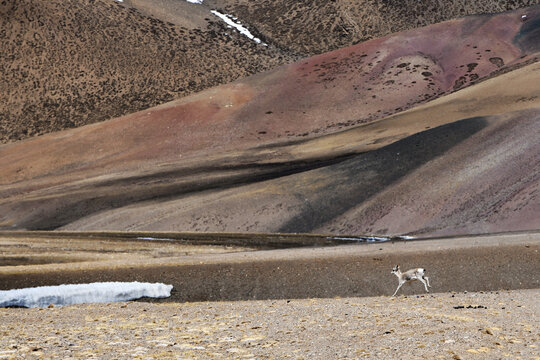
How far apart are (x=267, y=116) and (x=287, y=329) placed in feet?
Result: 211

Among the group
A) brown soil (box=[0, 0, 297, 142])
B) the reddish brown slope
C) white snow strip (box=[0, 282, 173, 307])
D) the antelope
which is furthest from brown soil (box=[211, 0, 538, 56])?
white snow strip (box=[0, 282, 173, 307])

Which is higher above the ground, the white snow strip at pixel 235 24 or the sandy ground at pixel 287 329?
the white snow strip at pixel 235 24

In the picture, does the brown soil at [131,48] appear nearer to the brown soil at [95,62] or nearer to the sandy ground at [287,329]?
the brown soil at [95,62]

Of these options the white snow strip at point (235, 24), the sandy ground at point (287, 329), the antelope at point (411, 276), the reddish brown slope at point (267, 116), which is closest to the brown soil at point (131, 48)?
the white snow strip at point (235, 24)

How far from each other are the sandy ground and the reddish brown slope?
43.3 meters

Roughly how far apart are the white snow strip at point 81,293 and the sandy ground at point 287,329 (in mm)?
633

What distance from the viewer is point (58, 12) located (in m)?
104

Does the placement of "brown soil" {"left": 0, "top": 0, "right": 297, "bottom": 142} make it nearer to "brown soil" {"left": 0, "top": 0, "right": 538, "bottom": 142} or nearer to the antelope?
"brown soil" {"left": 0, "top": 0, "right": 538, "bottom": 142}

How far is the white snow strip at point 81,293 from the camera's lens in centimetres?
1712

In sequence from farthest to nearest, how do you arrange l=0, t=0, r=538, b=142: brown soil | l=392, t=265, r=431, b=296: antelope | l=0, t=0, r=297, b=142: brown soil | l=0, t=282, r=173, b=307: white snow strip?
l=0, t=0, r=538, b=142: brown soil
l=0, t=0, r=297, b=142: brown soil
l=392, t=265, r=431, b=296: antelope
l=0, t=282, r=173, b=307: white snow strip

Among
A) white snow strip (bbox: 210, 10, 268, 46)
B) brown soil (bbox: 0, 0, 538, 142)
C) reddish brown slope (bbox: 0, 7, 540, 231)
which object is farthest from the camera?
white snow strip (bbox: 210, 10, 268, 46)

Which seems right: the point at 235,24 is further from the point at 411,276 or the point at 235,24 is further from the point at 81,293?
the point at 81,293

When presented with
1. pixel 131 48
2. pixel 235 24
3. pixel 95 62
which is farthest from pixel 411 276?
pixel 235 24

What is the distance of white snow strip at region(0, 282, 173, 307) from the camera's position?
1712 centimetres
